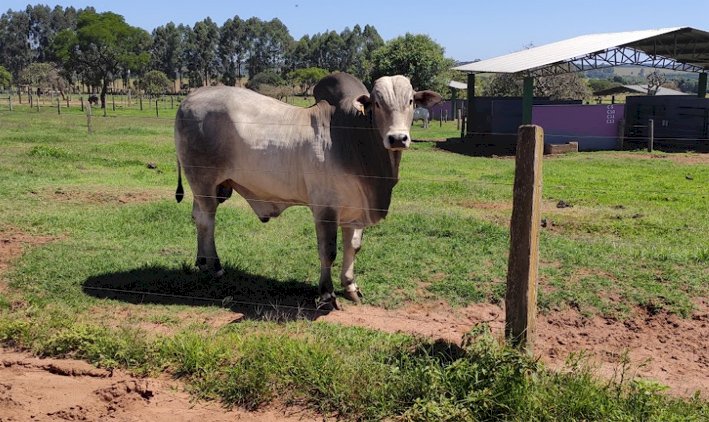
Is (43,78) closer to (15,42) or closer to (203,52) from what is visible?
(203,52)

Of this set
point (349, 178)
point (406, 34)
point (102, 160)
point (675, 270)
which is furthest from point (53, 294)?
point (406, 34)

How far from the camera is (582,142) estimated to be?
75.6ft

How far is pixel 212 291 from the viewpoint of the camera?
669 cm

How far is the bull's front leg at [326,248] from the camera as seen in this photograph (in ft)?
20.7

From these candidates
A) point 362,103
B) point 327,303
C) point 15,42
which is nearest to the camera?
point 362,103

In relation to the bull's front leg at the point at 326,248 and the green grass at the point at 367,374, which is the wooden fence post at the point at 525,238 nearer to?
the green grass at the point at 367,374

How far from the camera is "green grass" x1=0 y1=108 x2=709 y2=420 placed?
421cm

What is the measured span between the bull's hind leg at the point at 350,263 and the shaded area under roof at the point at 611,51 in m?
17.3

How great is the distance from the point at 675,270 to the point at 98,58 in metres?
54.2

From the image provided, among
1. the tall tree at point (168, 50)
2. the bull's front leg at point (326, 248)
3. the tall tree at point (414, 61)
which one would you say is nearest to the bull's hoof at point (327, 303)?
the bull's front leg at point (326, 248)

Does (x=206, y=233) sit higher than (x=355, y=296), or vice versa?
(x=206, y=233)

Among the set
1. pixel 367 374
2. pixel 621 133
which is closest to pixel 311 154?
pixel 367 374

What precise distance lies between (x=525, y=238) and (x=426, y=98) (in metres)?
2.12

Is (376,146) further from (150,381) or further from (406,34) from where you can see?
(406,34)
